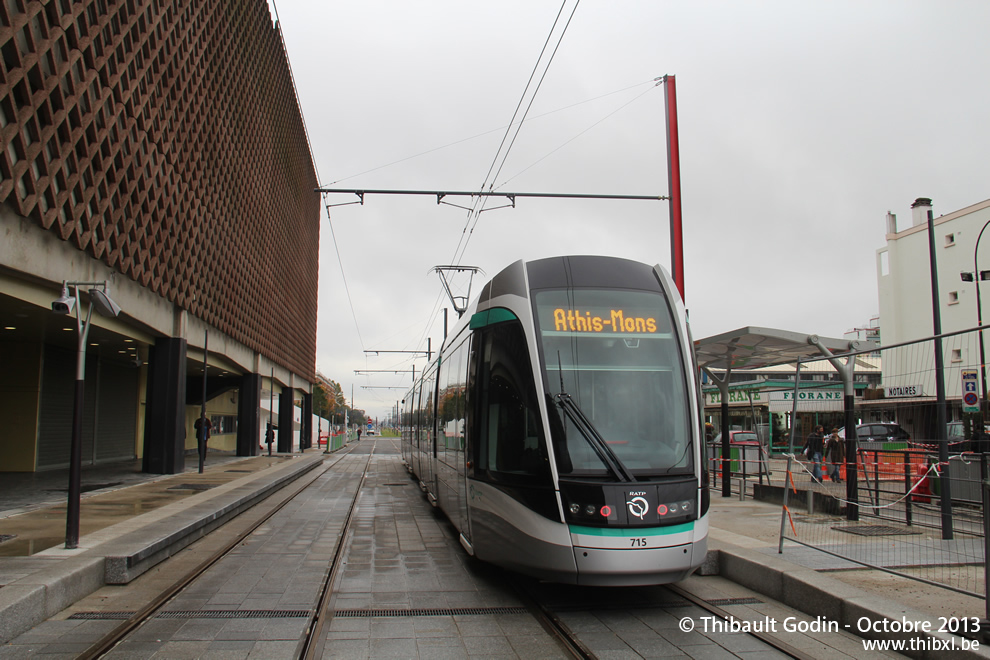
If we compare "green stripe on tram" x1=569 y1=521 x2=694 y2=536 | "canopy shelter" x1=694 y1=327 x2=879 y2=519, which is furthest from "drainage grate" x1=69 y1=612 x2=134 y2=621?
"canopy shelter" x1=694 y1=327 x2=879 y2=519

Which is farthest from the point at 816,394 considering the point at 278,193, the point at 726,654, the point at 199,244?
the point at 278,193

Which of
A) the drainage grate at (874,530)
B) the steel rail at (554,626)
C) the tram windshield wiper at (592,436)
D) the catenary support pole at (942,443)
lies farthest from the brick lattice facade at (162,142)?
the drainage grate at (874,530)

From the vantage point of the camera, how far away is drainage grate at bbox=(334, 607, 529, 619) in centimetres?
621

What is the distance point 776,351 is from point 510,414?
6985mm

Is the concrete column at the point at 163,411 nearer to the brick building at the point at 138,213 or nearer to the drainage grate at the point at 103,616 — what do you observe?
the brick building at the point at 138,213

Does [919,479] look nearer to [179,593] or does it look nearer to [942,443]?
[942,443]

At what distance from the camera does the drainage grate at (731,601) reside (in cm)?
656

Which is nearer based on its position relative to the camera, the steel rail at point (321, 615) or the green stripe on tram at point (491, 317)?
the steel rail at point (321, 615)

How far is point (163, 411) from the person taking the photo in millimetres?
18734

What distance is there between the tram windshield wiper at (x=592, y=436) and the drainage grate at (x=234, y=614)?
9.27 ft

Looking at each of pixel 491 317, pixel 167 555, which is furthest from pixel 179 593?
pixel 491 317

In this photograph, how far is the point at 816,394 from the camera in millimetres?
10711

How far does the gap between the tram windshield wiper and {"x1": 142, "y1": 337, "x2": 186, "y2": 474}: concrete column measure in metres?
15.4

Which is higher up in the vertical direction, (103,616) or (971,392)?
(971,392)
